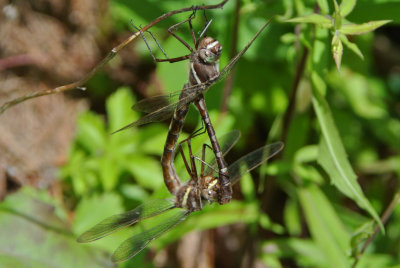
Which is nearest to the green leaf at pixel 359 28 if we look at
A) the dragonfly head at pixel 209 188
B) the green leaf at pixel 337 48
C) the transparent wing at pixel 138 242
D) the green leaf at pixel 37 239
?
the green leaf at pixel 337 48

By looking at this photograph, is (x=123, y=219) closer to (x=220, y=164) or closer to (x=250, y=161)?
(x=220, y=164)

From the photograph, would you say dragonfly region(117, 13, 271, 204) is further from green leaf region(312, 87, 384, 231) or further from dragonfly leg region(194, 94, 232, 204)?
green leaf region(312, 87, 384, 231)

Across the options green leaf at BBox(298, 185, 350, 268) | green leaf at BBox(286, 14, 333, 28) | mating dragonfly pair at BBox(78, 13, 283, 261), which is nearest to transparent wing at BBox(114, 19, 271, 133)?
mating dragonfly pair at BBox(78, 13, 283, 261)

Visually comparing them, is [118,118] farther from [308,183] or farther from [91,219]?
[308,183]

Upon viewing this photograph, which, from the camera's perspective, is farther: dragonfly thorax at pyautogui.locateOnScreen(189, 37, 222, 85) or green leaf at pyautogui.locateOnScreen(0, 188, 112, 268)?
green leaf at pyautogui.locateOnScreen(0, 188, 112, 268)

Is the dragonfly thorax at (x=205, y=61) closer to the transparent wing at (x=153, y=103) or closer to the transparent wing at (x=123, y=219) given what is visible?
the transparent wing at (x=153, y=103)

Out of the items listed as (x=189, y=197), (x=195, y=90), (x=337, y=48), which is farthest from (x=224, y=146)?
(x=337, y=48)

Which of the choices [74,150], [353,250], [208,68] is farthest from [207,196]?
[74,150]
